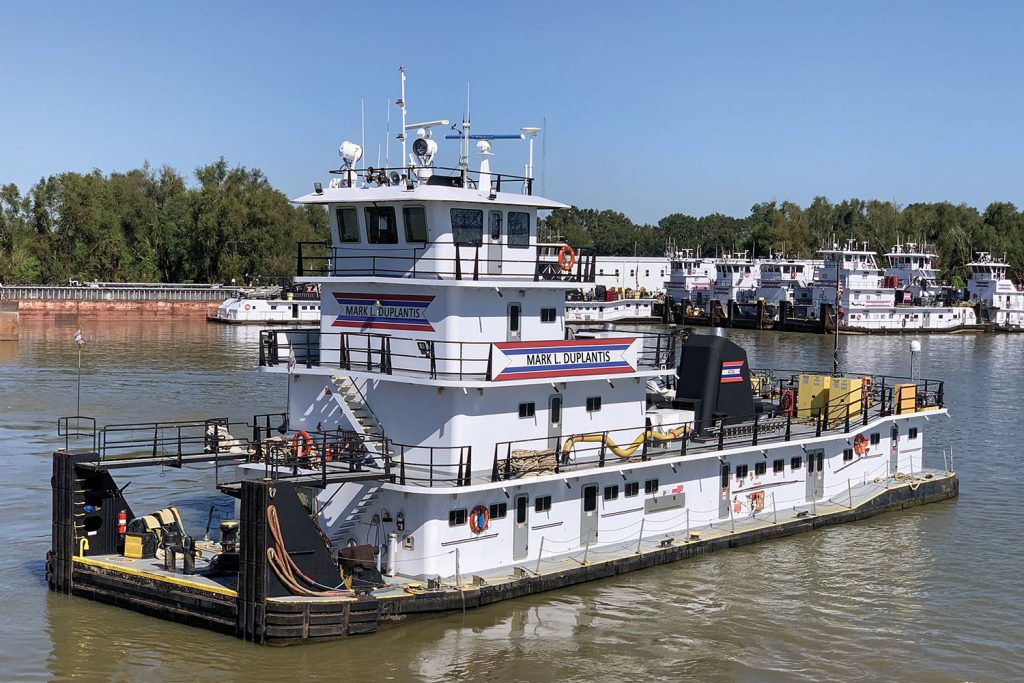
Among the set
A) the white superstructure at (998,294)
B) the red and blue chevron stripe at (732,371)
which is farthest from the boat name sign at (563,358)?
the white superstructure at (998,294)

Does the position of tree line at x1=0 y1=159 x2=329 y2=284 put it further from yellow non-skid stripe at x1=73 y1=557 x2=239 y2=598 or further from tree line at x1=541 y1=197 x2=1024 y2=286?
yellow non-skid stripe at x1=73 y1=557 x2=239 y2=598

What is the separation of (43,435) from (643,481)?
78.1 feet

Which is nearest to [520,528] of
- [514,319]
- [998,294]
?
[514,319]

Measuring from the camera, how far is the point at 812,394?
31.1 meters

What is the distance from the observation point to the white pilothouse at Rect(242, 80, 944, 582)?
2120cm

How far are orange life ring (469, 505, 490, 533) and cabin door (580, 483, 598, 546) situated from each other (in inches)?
103

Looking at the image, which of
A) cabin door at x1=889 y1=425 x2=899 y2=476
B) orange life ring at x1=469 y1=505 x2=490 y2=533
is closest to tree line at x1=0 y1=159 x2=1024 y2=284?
cabin door at x1=889 y1=425 x2=899 y2=476

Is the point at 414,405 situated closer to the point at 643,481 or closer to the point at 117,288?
the point at 643,481

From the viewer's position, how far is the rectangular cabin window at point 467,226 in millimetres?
22750

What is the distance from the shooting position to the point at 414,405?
22.0 m

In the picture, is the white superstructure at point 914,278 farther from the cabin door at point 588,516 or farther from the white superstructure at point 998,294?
the cabin door at point 588,516

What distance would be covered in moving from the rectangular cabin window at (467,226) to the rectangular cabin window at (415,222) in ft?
1.91

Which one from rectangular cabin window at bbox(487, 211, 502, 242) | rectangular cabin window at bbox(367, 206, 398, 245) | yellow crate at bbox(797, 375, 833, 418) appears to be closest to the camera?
rectangular cabin window at bbox(367, 206, 398, 245)

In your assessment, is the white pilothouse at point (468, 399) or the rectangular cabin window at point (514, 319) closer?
the white pilothouse at point (468, 399)
